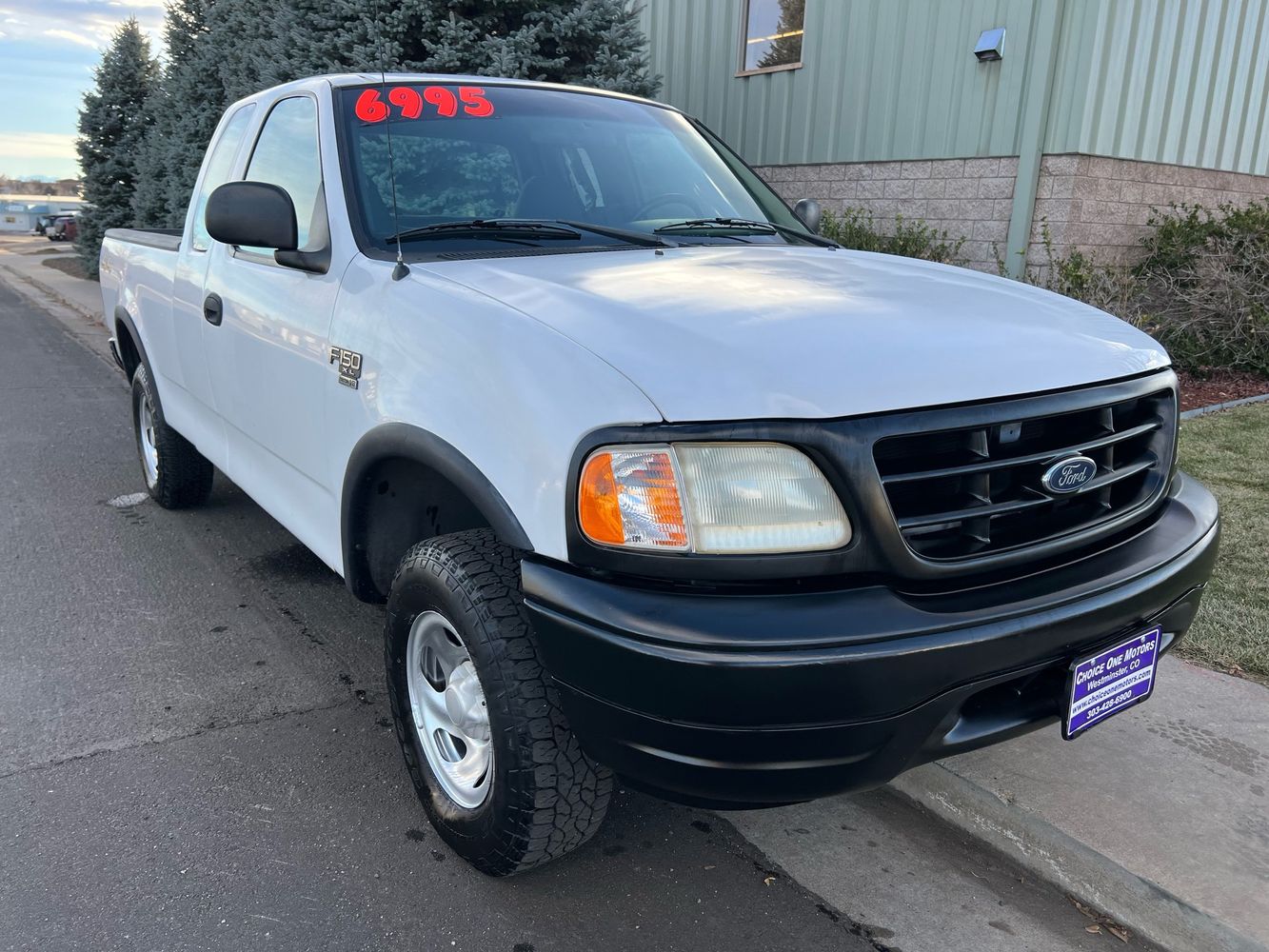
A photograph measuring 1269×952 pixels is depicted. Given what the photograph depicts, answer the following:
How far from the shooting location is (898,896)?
251cm

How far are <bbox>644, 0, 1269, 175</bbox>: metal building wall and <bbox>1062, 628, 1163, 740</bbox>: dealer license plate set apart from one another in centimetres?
647

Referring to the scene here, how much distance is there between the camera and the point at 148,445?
18.0ft

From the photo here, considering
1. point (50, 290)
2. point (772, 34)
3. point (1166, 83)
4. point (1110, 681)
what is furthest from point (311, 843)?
point (50, 290)

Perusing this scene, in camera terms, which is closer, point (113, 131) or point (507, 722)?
point (507, 722)

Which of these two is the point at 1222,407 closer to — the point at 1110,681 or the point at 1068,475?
the point at 1110,681

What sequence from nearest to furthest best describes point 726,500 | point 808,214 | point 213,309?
→ point 726,500 < point 213,309 < point 808,214

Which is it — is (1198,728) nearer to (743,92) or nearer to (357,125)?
(357,125)

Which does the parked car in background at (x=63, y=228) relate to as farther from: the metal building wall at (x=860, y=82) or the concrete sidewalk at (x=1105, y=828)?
the concrete sidewalk at (x=1105, y=828)

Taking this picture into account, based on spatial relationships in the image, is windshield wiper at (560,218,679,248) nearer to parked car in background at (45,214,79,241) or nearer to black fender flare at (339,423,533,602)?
black fender flare at (339,423,533,602)

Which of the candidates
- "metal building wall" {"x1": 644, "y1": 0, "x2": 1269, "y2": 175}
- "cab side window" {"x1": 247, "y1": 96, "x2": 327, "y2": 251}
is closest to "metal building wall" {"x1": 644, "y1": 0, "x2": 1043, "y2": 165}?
"metal building wall" {"x1": 644, "y1": 0, "x2": 1269, "y2": 175}

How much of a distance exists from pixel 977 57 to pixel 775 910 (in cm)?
756

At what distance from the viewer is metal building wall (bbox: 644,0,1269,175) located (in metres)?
7.63

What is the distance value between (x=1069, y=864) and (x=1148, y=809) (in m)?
0.34

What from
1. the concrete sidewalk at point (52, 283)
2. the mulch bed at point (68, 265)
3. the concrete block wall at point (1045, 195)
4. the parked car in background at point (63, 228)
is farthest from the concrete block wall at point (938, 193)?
the parked car in background at point (63, 228)
